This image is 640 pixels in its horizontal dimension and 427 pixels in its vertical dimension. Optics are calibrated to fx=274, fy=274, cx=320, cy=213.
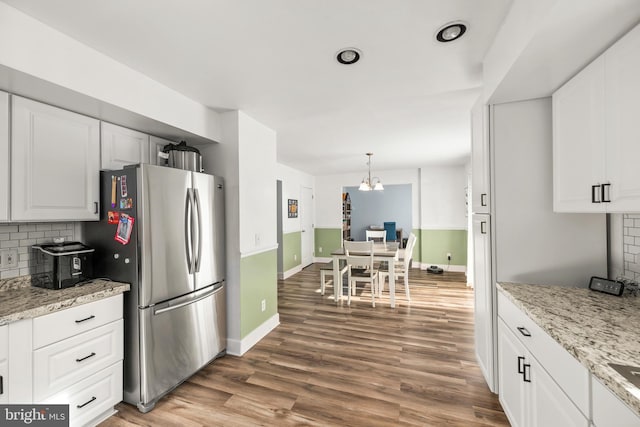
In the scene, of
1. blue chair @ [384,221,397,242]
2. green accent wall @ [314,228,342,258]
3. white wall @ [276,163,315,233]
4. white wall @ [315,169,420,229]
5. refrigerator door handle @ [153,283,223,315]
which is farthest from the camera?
blue chair @ [384,221,397,242]

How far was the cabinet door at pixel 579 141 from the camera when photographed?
4.23ft

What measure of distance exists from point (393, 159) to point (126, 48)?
4398 millimetres

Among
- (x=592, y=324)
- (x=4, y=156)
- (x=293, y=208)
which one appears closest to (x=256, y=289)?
(x=4, y=156)

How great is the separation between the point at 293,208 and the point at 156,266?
13.9 ft

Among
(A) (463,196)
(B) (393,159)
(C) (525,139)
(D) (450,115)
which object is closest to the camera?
(C) (525,139)

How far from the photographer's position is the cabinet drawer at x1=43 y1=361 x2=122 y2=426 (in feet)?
5.21

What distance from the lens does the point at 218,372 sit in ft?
7.72

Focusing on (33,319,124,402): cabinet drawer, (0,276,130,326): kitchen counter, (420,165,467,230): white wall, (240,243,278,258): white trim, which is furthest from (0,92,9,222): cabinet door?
(420,165,467,230): white wall

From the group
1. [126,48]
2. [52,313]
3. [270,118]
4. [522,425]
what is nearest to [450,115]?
[270,118]

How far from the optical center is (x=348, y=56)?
1.80 metres

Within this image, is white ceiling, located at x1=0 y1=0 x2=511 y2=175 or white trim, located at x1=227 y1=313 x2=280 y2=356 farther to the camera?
white trim, located at x1=227 y1=313 x2=280 y2=356

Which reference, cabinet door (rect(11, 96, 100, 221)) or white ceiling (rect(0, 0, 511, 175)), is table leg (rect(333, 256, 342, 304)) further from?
cabinet door (rect(11, 96, 100, 221))

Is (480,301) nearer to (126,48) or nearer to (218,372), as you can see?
(218,372)

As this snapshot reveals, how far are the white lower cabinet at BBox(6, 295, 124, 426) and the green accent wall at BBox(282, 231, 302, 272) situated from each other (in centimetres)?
384
